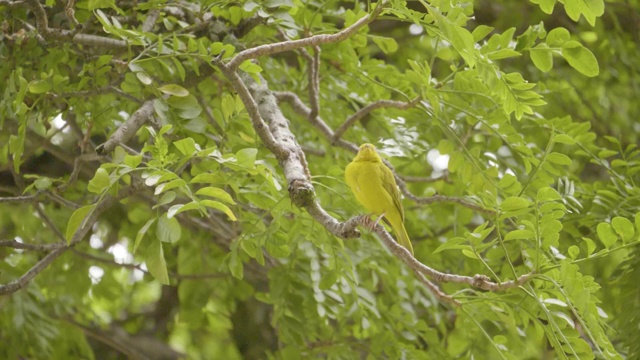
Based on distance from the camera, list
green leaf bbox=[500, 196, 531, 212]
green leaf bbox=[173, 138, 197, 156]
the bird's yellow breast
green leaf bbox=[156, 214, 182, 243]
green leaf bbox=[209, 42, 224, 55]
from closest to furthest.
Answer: green leaf bbox=[156, 214, 182, 243] → green leaf bbox=[173, 138, 197, 156] → green leaf bbox=[500, 196, 531, 212] → green leaf bbox=[209, 42, 224, 55] → the bird's yellow breast

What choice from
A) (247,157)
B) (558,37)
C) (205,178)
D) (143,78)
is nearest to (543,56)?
(558,37)

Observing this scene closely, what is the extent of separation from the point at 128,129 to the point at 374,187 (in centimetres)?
84

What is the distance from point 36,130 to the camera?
360cm

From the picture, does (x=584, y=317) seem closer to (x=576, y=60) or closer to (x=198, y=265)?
(x=576, y=60)

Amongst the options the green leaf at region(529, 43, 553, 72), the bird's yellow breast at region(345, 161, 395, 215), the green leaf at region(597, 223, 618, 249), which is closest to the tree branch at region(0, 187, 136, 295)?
the bird's yellow breast at region(345, 161, 395, 215)

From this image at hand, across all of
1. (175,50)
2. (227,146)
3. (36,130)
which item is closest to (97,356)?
(36,130)

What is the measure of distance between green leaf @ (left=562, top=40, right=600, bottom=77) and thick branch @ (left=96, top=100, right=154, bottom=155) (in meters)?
1.31

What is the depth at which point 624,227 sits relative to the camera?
2.12 m

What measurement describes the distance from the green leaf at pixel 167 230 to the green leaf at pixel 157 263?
0.05 meters

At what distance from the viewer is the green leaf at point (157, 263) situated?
1895mm

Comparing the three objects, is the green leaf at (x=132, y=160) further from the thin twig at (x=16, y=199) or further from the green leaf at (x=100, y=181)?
the thin twig at (x=16, y=199)

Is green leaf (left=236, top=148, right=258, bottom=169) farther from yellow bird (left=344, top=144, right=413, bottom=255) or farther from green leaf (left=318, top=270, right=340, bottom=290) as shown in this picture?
green leaf (left=318, top=270, right=340, bottom=290)

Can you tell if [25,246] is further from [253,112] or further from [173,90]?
[253,112]

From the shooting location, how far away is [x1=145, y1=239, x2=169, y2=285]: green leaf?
1895 millimetres
